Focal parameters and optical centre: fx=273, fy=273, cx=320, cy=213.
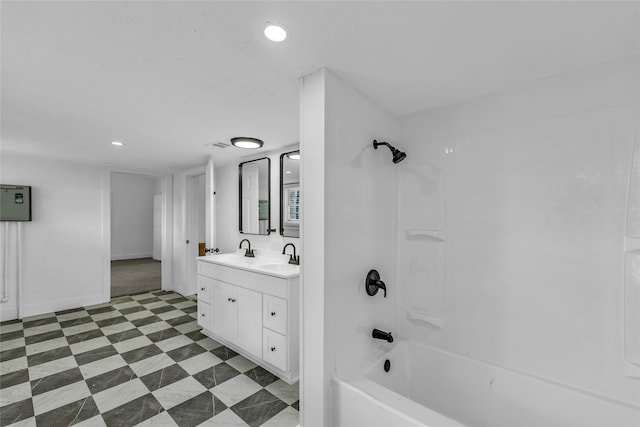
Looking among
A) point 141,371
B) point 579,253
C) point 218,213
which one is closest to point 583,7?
point 579,253

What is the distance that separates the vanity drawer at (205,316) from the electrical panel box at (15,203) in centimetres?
268

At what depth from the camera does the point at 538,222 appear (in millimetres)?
1573

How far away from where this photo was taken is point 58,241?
386cm

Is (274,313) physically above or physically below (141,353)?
above

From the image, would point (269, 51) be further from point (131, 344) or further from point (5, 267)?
point (5, 267)

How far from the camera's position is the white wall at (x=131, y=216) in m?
7.72

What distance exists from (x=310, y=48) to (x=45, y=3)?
980 mm

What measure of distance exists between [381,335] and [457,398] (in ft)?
2.03

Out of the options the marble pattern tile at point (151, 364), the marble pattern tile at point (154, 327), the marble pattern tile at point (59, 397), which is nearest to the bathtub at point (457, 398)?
the marble pattern tile at point (151, 364)

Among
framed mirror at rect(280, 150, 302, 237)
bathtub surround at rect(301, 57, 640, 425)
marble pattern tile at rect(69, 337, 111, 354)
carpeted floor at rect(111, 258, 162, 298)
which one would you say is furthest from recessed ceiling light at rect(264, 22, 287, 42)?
carpeted floor at rect(111, 258, 162, 298)

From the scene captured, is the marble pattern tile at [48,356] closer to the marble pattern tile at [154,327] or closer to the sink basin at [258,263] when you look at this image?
the marble pattern tile at [154,327]

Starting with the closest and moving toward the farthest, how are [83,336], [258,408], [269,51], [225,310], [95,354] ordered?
[269,51]
[258,408]
[95,354]
[225,310]
[83,336]

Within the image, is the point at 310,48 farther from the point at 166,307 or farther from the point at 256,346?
the point at 166,307

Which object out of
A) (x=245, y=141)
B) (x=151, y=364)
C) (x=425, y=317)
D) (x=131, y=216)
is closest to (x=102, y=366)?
(x=151, y=364)
